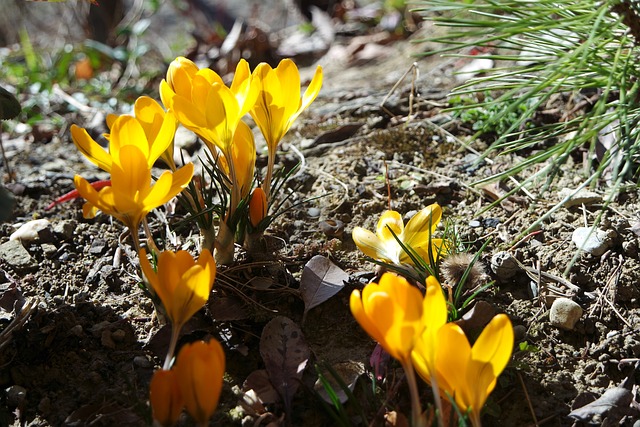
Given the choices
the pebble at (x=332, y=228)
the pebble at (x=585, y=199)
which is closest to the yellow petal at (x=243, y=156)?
the pebble at (x=332, y=228)

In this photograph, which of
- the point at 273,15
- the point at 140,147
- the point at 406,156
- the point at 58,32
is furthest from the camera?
the point at 273,15

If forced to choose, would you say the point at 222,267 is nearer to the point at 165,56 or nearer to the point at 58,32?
the point at 165,56

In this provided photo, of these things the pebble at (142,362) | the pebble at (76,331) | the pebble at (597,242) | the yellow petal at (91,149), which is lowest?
the pebble at (597,242)

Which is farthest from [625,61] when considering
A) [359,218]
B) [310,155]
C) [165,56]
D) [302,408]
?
[165,56]

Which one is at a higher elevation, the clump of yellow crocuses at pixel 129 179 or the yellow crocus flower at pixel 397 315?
the clump of yellow crocuses at pixel 129 179

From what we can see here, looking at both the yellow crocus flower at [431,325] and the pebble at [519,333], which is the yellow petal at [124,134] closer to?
the yellow crocus flower at [431,325]

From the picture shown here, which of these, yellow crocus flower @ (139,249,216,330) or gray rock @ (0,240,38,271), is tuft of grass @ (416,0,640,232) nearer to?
yellow crocus flower @ (139,249,216,330)

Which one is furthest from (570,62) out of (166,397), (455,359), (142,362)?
(142,362)
